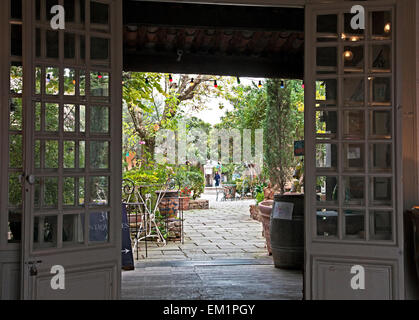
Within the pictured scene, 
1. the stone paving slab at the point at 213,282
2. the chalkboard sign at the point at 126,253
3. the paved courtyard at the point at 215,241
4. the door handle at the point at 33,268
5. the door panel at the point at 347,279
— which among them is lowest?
the paved courtyard at the point at 215,241

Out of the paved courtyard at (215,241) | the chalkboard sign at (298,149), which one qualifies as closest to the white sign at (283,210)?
the chalkboard sign at (298,149)

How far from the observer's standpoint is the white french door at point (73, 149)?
252cm

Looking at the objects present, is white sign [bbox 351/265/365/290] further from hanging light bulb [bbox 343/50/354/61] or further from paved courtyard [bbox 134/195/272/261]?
paved courtyard [bbox 134/195/272/261]

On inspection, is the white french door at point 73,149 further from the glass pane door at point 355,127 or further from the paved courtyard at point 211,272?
the glass pane door at point 355,127

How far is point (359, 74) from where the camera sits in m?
2.88

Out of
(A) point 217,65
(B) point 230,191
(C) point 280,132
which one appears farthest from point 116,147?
(B) point 230,191

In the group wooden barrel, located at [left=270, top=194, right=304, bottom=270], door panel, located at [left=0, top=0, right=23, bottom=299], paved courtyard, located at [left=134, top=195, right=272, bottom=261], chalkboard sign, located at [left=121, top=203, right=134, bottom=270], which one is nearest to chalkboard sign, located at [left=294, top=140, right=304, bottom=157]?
wooden barrel, located at [left=270, top=194, right=304, bottom=270]

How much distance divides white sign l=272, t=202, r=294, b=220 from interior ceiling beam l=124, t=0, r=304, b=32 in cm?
209

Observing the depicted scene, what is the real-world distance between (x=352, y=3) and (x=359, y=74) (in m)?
0.54

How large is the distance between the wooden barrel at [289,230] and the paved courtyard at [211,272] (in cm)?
16

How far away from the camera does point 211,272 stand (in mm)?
4781
